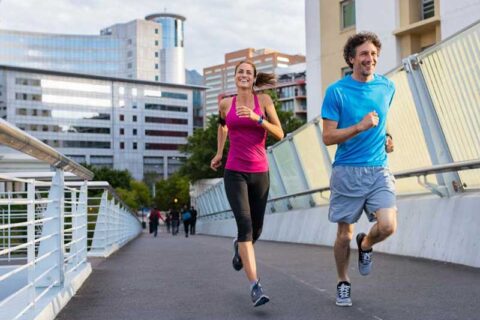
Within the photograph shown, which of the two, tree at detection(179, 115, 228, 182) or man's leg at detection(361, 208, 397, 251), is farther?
tree at detection(179, 115, 228, 182)

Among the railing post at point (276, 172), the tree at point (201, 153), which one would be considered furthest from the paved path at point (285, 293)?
the tree at point (201, 153)

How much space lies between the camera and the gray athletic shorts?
4.92 metres

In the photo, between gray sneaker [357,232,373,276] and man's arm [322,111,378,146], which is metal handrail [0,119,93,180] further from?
gray sneaker [357,232,373,276]

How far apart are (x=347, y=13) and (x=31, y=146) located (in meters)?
36.7

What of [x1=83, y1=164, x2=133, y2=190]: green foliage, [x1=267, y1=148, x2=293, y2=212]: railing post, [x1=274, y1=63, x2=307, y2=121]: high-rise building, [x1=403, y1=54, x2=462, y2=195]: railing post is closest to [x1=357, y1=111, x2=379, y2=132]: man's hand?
[x1=403, y1=54, x2=462, y2=195]: railing post

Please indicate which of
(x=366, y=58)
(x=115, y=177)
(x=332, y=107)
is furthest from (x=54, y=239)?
(x=115, y=177)

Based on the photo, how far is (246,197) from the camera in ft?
17.8

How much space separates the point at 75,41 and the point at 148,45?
18.2 m

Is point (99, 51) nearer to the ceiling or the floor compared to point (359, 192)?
nearer to the ceiling

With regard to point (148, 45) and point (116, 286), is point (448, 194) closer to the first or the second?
point (116, 286)

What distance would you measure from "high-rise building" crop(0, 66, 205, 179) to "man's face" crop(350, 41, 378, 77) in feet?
444

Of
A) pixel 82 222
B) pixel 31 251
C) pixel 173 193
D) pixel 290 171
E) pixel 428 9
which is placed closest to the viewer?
pixel 31 251

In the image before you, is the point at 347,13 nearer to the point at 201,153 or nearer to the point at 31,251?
the point at 201,153

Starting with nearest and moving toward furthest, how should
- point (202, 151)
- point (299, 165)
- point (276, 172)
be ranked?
point (299, 165) → point (276, 172) → point (202, 151)
